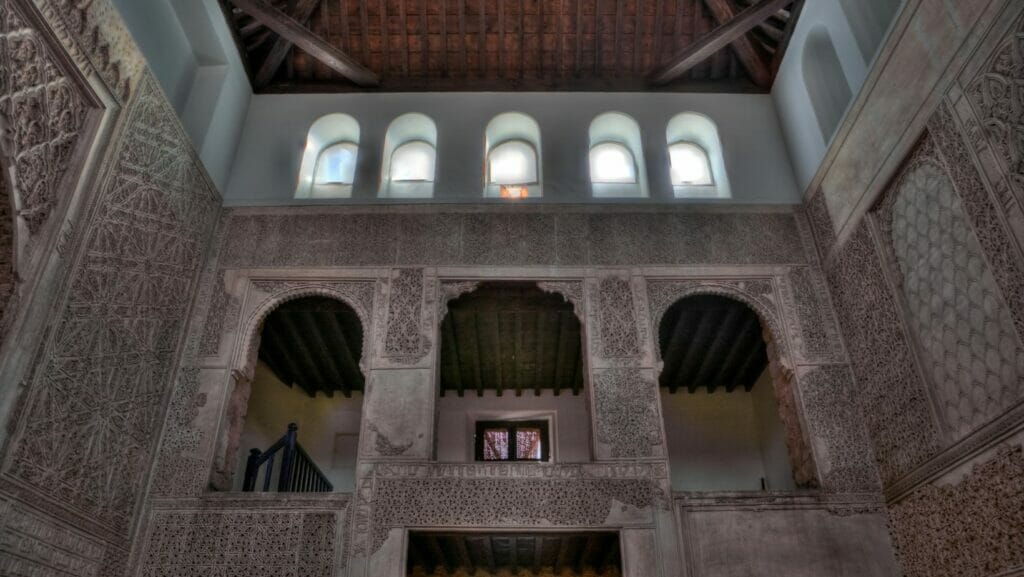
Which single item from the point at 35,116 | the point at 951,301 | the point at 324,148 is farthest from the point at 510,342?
the point at 35,116

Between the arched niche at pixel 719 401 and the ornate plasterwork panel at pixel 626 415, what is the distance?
154 cm

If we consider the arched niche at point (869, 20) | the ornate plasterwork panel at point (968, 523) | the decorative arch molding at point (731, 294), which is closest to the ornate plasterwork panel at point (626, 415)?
the decorative arch molding at point (731, 294)

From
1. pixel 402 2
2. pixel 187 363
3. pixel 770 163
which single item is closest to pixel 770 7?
pixel 770 163

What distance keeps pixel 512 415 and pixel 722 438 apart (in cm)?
313

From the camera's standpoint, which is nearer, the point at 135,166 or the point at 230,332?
the point at 135,166

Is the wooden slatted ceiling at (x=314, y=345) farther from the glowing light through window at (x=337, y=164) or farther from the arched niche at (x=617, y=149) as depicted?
the arched niche at (x=617, y=149)

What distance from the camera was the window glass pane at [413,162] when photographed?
299 inches

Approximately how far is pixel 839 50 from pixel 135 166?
20.6ft

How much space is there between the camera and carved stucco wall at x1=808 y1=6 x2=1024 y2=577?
4.12m

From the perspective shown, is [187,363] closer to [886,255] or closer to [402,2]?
[402,2]

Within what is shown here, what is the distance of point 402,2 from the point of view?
7922 mm

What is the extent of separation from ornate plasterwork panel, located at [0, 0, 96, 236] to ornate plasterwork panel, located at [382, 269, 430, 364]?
2.76m

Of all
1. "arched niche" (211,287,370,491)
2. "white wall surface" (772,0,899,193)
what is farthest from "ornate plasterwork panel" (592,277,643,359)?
"white wall surface" (772,0,899,193)

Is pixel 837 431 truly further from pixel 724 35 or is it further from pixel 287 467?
pixel 287 467
